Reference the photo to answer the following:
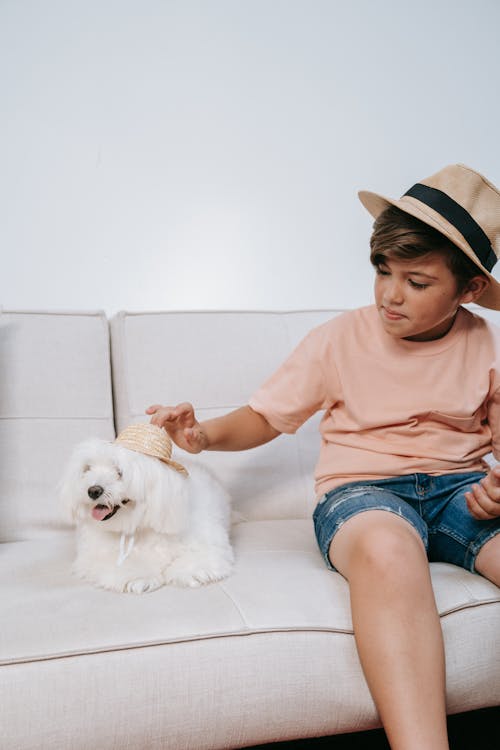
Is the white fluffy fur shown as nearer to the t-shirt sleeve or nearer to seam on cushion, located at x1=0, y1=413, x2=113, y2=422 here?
the t-shirt sleeve

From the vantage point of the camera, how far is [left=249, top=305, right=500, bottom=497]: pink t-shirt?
4.50 ft

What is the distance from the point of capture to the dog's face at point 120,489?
1.20 metres

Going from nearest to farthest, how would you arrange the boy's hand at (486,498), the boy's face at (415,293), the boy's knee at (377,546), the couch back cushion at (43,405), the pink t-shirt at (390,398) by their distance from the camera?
the boy's knee at (377,546) < the boy's hand at (486,498) < the boy's face at (415,293) < the pink t-shirt at (390,398) < the couch back cushion at (43,405)

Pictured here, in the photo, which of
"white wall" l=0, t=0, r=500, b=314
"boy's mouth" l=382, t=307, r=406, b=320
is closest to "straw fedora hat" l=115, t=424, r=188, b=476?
"boy's mouth" l=382, t=307, r=406, b=320

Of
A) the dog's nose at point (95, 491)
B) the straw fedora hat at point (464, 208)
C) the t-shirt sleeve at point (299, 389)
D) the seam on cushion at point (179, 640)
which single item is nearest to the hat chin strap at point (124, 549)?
the dog's nose at point (95, 491)

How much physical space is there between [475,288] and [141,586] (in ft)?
2.72

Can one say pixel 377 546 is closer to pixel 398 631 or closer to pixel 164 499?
pixel 398 631

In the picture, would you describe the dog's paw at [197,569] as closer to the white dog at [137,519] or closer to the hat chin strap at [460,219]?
the white dog at [137,519]

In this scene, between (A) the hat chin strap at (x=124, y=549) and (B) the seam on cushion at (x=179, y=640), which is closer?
(B) the seam on cushion at (x=179, y=640)

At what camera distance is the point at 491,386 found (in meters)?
1.40

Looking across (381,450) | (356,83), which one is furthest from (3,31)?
(381,450)

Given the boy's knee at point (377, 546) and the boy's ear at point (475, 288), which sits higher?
the boy's ear at point (475, 288)

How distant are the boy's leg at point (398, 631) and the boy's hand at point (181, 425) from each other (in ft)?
1.14

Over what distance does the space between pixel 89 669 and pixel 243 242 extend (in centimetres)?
151
